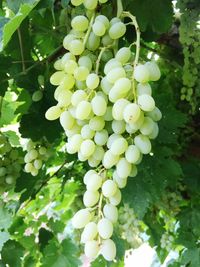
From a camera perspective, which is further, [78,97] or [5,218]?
[5,218]

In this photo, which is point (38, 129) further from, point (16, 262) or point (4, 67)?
point (16, 262)

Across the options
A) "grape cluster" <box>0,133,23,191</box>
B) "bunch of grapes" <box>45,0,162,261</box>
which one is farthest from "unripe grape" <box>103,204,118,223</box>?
"grape cluster" <box>0,133,23,191</box>

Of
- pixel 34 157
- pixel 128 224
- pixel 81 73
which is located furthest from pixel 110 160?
pixel 128 224

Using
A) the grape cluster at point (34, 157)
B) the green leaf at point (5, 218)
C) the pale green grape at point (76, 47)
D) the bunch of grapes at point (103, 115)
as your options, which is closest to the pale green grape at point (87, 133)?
the bunch of grapes at point (103, 115)

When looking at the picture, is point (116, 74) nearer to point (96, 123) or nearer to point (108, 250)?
point (96, 123)

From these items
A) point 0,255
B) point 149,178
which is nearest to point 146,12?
point 149,178

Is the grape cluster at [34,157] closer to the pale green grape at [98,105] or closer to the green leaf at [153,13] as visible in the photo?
the green leaf at [153,13]
